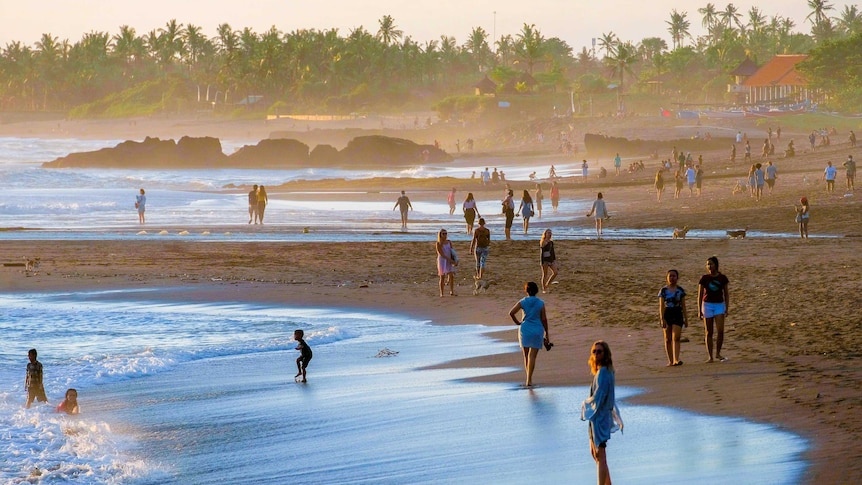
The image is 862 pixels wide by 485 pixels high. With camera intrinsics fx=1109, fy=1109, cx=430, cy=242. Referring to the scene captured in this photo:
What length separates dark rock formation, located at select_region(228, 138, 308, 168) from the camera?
89.0 meters

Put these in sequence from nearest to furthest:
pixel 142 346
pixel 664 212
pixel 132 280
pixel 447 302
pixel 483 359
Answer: pixel 483 359
pixel 142 346
pixel 447 302
pixel 132 280
pixel 664 212

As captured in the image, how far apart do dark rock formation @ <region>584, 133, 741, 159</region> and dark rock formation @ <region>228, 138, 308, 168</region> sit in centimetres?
2300

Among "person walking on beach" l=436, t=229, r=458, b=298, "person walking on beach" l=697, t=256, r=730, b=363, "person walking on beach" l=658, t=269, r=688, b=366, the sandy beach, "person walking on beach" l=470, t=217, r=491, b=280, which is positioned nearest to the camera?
the sandy beach

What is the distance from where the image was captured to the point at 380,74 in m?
159

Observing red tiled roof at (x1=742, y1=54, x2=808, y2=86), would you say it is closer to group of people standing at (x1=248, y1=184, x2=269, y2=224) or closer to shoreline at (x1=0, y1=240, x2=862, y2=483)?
group of people standing at (x1=248, y1=184, x2=269, y2=224)

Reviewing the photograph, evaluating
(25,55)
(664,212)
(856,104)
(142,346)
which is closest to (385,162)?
(856,104)

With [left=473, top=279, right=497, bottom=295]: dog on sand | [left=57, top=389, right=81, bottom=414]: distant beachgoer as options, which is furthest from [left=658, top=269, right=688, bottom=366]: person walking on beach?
[left=473, top=279, right=497, bottom=295]: dog on sand

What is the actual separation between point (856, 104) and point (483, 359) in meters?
84.9

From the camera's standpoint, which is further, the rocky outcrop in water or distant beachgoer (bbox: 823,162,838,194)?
the rocky outcrop in water

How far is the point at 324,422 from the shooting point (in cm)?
1092

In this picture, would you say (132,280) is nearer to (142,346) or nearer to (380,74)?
(142,346)

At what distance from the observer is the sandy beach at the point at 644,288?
10.9m

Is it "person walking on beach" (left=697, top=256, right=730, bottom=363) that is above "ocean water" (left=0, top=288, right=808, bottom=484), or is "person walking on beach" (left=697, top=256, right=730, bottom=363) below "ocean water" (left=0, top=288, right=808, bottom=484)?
above

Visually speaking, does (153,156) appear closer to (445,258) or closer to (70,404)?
(445,258)
